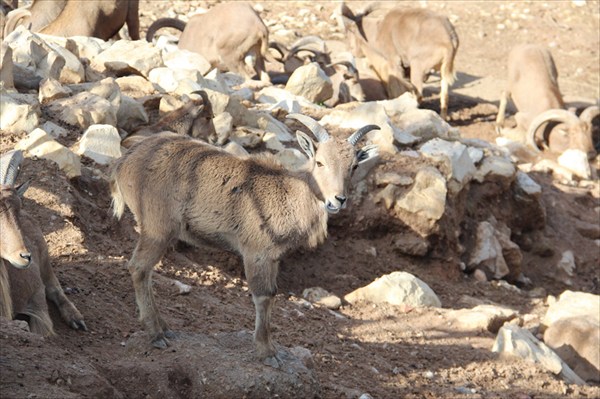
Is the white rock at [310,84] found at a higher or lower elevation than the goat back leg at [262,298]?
lower

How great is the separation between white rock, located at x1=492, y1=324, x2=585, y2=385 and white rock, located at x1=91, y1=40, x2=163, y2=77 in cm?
540

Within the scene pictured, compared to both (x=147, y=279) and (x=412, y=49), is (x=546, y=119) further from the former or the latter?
(x=147, y=279)

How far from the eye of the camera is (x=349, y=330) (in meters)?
8.26

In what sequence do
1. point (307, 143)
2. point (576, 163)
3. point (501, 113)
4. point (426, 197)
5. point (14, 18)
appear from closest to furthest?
point (307, 143), point (426, 197), point (14, 18), point (576, 163), point (501, 113)

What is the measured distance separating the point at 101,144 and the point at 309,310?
239 centimetres

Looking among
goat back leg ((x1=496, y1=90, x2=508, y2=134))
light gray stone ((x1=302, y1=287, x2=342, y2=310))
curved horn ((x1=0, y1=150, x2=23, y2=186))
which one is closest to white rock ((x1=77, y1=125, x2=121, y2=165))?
light gray stone ((x1=302, y1=287, x2=342, y2=310))

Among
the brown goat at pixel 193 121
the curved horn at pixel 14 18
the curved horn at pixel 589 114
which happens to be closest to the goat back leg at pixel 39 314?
the brown goat at pixel 193 121

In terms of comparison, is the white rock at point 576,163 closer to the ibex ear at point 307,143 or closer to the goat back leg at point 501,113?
the goat back leg at point 501,113

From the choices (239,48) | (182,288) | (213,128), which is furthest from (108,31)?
(182,288)

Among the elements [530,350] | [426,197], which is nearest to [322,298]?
[530,350]

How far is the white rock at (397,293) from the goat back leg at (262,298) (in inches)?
120

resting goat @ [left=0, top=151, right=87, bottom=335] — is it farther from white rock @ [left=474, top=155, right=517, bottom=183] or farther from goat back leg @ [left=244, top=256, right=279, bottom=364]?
white rock @ [left=474, top=155, right=517, bottom=183]

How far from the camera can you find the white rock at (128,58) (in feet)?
37.2

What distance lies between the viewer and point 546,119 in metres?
18.0
